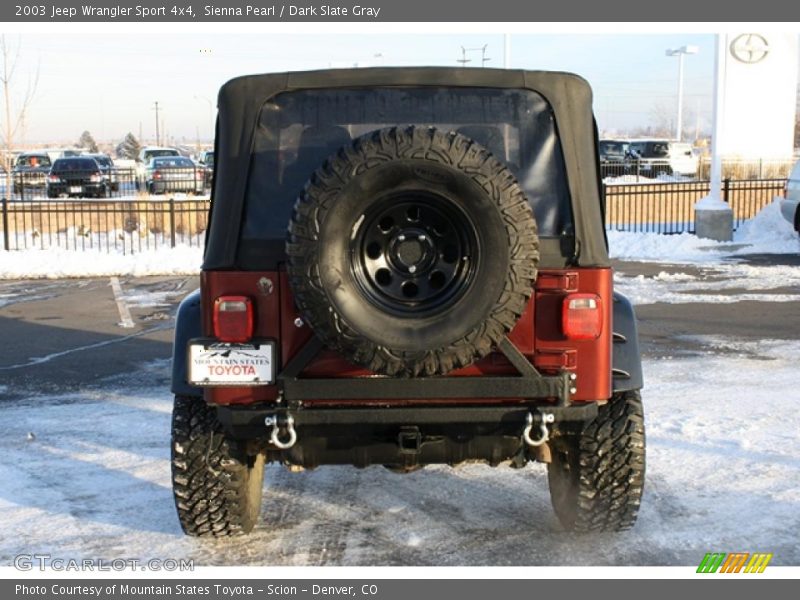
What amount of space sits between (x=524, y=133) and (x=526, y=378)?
1.09 m

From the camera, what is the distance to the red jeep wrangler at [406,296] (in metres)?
4.01

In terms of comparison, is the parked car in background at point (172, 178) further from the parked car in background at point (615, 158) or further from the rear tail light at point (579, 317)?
the rear tail light at point (579, 317)

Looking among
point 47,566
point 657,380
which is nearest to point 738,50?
point 657,380

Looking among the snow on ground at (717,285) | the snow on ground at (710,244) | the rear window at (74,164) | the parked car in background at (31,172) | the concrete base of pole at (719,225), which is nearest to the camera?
the snow on ground at (717,285)

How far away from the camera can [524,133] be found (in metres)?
4.60

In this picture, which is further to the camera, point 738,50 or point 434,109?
point 738,50

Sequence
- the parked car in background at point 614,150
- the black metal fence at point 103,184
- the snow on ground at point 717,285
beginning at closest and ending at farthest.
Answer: the snow on ground at point 717,285 < the black metal fence at point 103,184 < the parked car in background at point 614,150

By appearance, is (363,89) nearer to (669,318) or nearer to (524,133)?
(524,133)

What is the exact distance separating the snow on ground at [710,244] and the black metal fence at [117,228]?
8212mm

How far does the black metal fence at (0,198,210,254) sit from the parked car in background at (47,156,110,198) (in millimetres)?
9329

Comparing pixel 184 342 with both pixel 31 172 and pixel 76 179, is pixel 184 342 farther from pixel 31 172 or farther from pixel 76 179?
pixel 31 172

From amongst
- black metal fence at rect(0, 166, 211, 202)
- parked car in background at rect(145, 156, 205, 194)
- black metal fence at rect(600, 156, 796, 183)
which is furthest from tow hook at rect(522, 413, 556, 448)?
parked car in background at rect(145, 156, 205, 194)

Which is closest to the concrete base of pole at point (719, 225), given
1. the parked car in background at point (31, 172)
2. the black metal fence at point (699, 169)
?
the black metal fence at point (699, 169)

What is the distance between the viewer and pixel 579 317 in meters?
4.37
